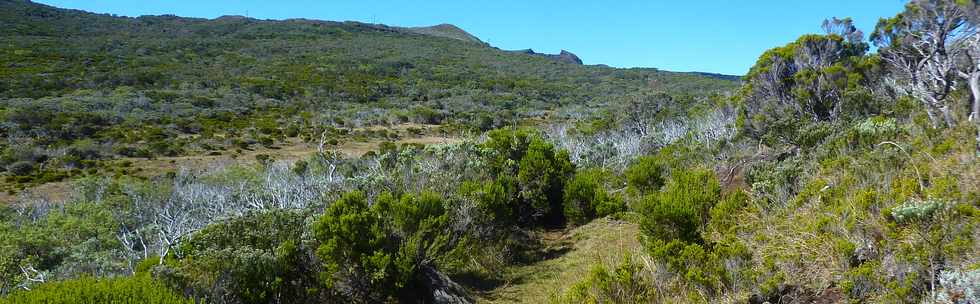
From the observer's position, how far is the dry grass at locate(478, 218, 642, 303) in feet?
19.7

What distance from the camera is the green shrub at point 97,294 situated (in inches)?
123

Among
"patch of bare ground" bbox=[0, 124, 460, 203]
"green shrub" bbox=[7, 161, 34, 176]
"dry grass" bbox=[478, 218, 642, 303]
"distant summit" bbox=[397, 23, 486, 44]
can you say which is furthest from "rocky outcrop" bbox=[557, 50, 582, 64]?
"dry grass" bbox=[478, 218, 642, 303]

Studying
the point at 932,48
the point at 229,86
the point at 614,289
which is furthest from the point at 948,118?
the point at 229,86

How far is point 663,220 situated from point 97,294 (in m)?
4.68

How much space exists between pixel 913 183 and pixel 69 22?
98.4 metres

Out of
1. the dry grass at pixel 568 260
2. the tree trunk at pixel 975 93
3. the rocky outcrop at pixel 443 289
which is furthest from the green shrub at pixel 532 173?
the tree trunk at pixel 975 93

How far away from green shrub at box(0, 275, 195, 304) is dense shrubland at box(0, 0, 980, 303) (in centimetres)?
3

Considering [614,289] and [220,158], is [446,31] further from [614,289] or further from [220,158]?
[614,289]

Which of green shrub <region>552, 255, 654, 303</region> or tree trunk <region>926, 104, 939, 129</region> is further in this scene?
tree trunk <region>926, 104, 939, 129</region>

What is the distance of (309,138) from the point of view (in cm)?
2800

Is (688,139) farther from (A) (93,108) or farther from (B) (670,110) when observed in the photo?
(A) (93,108)

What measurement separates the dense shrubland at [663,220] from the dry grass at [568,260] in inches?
7.9

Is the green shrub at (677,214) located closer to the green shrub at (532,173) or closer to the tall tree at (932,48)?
the tall tree at (932,48)

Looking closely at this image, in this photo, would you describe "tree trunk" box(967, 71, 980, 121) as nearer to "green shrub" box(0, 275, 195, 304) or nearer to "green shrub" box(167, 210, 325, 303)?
"green shrub" box(167, 210, 325, 303)
